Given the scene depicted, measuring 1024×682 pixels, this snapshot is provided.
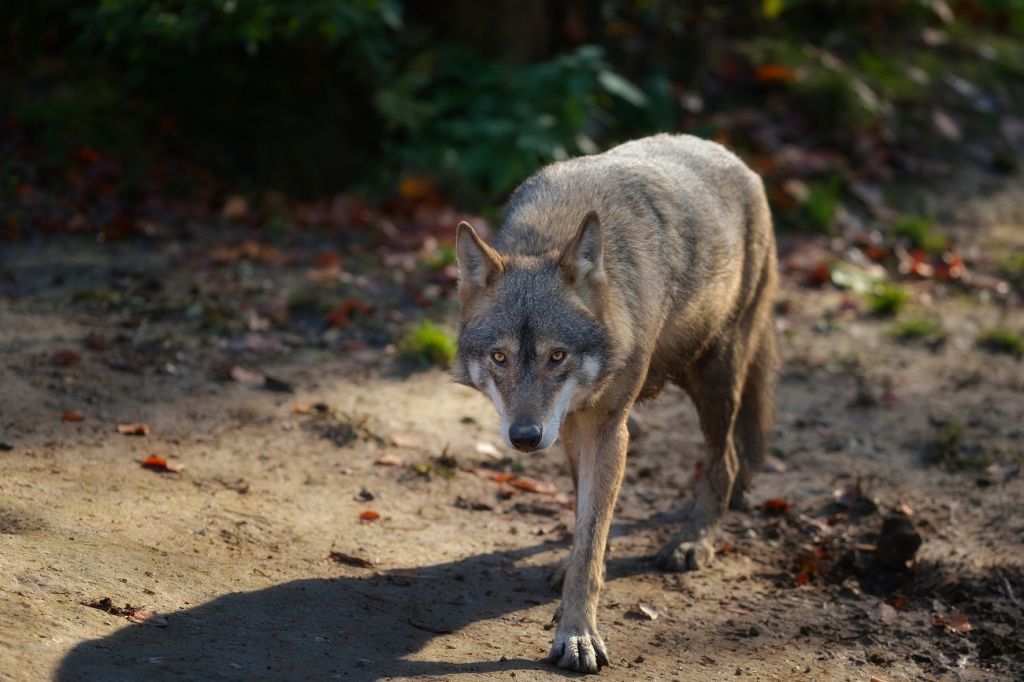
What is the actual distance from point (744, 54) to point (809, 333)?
559 cm

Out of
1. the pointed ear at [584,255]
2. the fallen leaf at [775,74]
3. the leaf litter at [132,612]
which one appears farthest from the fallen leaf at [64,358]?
the fallen leaf at [775,74]

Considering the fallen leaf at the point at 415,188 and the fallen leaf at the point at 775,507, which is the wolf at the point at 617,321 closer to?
the fallen leaf at the point at 775,507

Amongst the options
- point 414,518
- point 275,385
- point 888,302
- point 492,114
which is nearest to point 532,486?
point 414,518

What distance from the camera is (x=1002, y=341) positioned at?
31.9ft

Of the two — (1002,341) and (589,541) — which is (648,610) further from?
(1002,341)

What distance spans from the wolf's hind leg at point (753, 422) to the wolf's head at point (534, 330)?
2.20 meters

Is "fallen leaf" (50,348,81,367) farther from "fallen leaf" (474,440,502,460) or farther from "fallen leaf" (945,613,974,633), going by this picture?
"fallen leaf" (945,613,974,633)

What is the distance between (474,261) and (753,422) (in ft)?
8.53

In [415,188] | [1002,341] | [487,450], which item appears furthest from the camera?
[415,188]

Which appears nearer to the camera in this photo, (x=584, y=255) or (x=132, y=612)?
(x=132, y=612)

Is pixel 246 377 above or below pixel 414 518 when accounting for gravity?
→ above

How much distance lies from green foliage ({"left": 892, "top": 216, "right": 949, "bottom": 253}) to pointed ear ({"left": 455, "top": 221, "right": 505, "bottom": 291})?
7626 mm

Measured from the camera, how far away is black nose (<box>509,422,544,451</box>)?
4.95m

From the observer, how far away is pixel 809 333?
32.4ft
